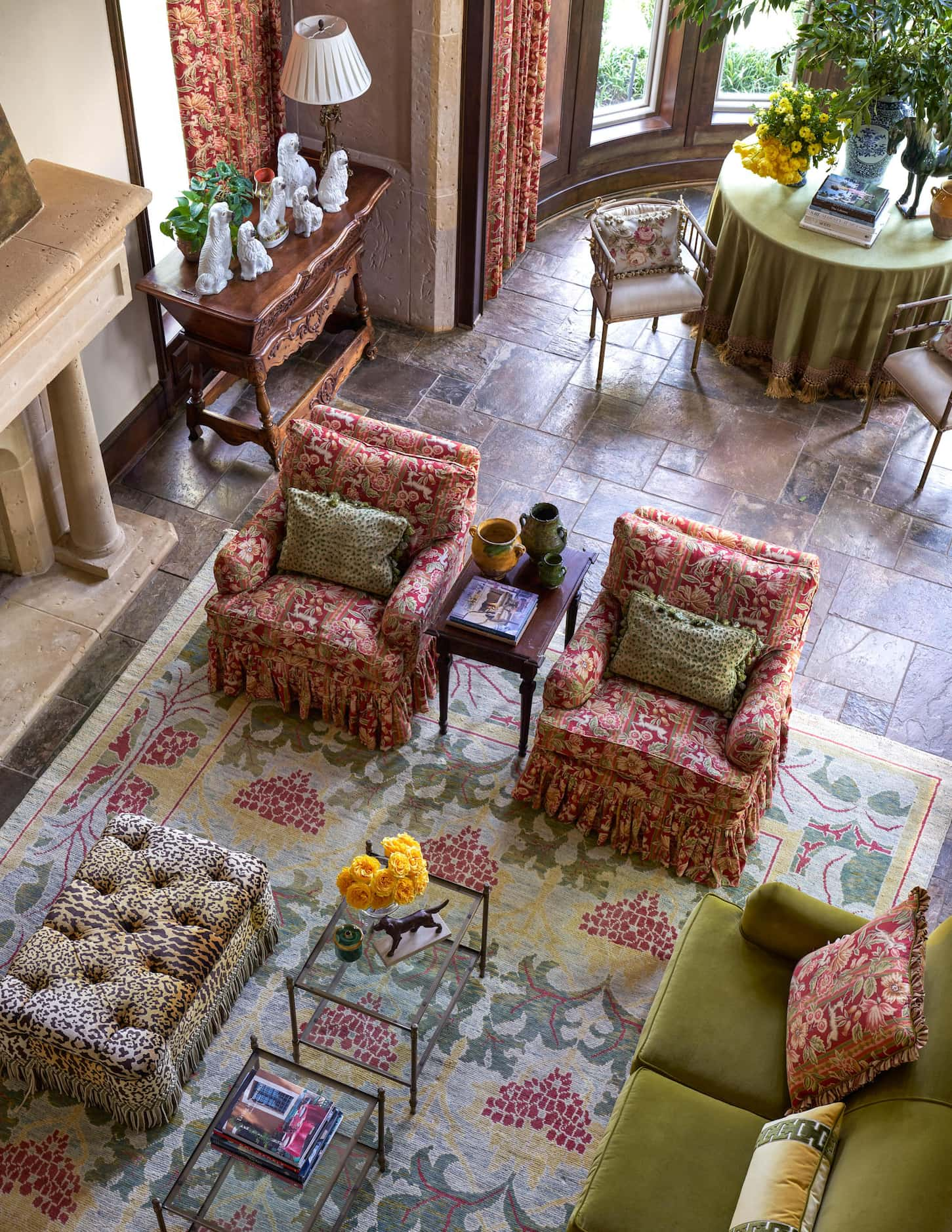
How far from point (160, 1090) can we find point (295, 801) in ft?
4.14

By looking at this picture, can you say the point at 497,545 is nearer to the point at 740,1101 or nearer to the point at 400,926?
the point at 400,926

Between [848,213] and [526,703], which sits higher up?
[848,213]

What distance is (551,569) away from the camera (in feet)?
15.6

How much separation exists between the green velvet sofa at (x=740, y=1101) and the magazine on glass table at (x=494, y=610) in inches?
44.5

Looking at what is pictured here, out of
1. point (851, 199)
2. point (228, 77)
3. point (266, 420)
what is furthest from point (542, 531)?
point (851, 199)

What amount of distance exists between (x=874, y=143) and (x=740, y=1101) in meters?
4.64

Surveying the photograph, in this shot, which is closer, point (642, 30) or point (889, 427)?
point (889, 427)

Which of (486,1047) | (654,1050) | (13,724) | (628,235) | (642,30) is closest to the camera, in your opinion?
(654,1050)

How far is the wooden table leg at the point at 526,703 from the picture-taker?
468cm

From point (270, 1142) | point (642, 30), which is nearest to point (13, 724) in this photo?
point (270, 1142)

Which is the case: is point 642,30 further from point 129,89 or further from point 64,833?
point 64,833

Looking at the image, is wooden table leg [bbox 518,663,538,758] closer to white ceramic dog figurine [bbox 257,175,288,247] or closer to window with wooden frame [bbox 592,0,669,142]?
white ceramic dog figurine [bbox 257,175,288,247]

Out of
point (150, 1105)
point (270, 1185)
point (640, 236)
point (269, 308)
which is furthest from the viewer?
point (640, 236)

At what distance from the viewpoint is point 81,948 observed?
13.0ft
